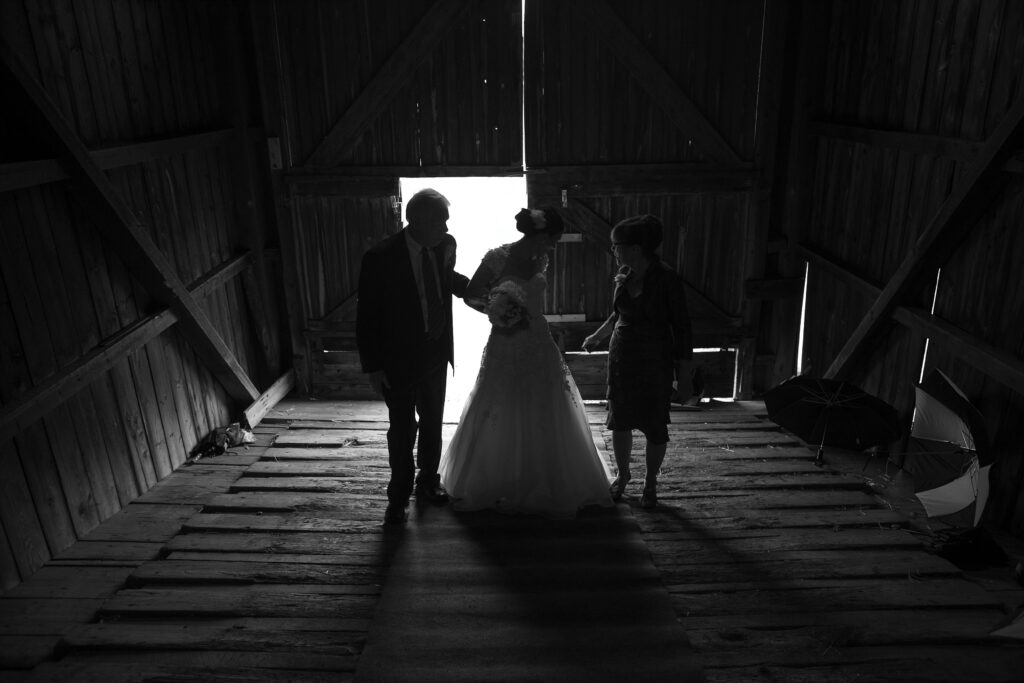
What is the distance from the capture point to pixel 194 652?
3455 millimetres

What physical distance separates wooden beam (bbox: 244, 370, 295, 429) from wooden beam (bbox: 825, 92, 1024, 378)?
4.92m

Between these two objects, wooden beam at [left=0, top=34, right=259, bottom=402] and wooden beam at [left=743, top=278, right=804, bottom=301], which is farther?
wooden beam at [left=743, top=278, right=804, bottom=301]

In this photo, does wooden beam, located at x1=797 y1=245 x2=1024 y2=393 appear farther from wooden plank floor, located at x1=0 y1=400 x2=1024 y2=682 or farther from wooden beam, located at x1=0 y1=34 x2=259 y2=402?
wooden beam, located at x1=0 y1=34 x2=259 y2=402

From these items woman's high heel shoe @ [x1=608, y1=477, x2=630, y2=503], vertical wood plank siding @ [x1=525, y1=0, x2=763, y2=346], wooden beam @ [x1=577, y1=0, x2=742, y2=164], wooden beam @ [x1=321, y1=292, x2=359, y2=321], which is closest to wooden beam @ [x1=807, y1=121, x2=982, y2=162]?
vertical wood plank siding @ [x1=525, y1=0, x2=763, y2=346]

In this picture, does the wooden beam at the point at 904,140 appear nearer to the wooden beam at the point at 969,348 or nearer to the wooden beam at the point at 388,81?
the wooden beam at the point at 969,348

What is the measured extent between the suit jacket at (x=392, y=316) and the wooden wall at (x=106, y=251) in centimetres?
166

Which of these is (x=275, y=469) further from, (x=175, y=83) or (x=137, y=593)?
(x=175, y=83)

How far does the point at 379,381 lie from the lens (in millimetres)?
4453

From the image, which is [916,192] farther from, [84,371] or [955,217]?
[84,371]

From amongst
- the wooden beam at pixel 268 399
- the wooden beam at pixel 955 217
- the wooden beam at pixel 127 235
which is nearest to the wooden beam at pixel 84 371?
the wooden beam at pixel 127 235

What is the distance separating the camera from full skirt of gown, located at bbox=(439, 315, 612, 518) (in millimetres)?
4602

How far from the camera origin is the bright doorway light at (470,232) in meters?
7.49

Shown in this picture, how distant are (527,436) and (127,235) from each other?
Result: 2.81m

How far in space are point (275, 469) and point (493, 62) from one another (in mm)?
3734
